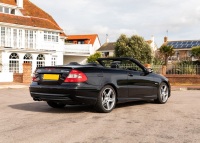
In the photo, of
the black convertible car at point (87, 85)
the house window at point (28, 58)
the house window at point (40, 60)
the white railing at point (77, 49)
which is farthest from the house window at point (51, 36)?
the black convertible car at point (87, 85)

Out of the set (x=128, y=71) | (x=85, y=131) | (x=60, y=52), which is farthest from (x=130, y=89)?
(x=60, y=52)

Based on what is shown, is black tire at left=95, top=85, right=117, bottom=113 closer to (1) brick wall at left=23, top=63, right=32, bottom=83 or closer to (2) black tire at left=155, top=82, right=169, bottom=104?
(2) black tire at left=155, top=82, right=169, bottom=104

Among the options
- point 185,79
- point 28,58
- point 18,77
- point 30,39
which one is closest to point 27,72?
point 18,77

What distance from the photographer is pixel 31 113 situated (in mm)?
7406

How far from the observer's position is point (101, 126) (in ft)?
19.0

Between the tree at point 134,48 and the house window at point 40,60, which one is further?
the tree at point 134,48

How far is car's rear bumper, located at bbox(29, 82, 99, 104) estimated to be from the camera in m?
6.97

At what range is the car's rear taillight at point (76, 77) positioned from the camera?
7066mm

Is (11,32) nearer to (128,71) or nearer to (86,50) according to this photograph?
(86,50)

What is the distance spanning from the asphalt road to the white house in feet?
81.5

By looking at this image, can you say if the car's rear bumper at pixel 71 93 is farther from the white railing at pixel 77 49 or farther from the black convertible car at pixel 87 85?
the white railing at pixel 77 49

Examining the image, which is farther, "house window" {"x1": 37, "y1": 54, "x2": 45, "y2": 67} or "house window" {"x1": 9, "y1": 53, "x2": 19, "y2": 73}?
"house window" {"x1": 37, "y1": 54, "x2": 45, "y2": 67}

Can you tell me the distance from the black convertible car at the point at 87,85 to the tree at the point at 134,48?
119 ft

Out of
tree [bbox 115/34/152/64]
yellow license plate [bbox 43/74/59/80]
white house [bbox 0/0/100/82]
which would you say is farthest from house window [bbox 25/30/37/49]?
yellow license plate [bbox 43/74/59/80]
